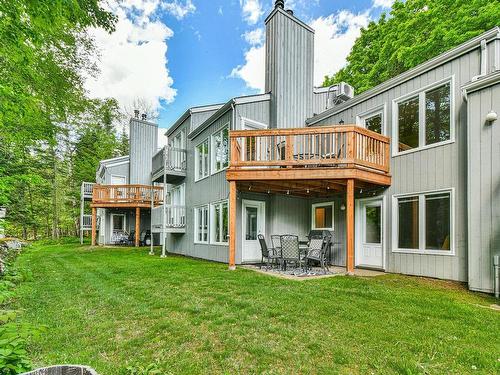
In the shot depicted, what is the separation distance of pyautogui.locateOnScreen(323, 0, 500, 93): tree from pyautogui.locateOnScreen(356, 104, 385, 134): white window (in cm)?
790

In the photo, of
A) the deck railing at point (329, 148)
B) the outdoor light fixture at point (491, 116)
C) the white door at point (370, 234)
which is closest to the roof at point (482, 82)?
the outdoor light fixture at point (491, 116)

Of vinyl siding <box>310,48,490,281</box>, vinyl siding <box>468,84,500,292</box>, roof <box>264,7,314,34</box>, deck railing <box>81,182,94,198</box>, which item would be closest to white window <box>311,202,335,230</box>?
vinyl siding <box>310,48,490,281</box>

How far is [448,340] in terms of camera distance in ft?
11.1

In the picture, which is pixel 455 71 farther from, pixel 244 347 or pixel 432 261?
pixel 244 347

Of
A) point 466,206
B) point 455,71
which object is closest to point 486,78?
point 455,71

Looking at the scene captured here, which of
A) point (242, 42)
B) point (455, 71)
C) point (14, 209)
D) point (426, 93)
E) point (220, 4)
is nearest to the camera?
point (455, 71)

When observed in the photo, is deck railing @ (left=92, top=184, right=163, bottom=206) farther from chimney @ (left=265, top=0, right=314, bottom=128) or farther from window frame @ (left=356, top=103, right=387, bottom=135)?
window frame @ (left=356, top=103, right=387, bottom=135)

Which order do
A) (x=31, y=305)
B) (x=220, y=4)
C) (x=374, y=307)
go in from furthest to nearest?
(x=220, y=4)
(x=31, y=305)
(x=374, y=307)

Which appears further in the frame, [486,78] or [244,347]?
[486,78]

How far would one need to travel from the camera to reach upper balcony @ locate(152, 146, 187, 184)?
1312 cm

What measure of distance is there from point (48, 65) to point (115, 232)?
48.7 feet

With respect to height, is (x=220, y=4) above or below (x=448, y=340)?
above

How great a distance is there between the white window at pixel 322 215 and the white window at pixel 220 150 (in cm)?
359

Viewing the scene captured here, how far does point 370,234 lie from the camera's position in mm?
8984
